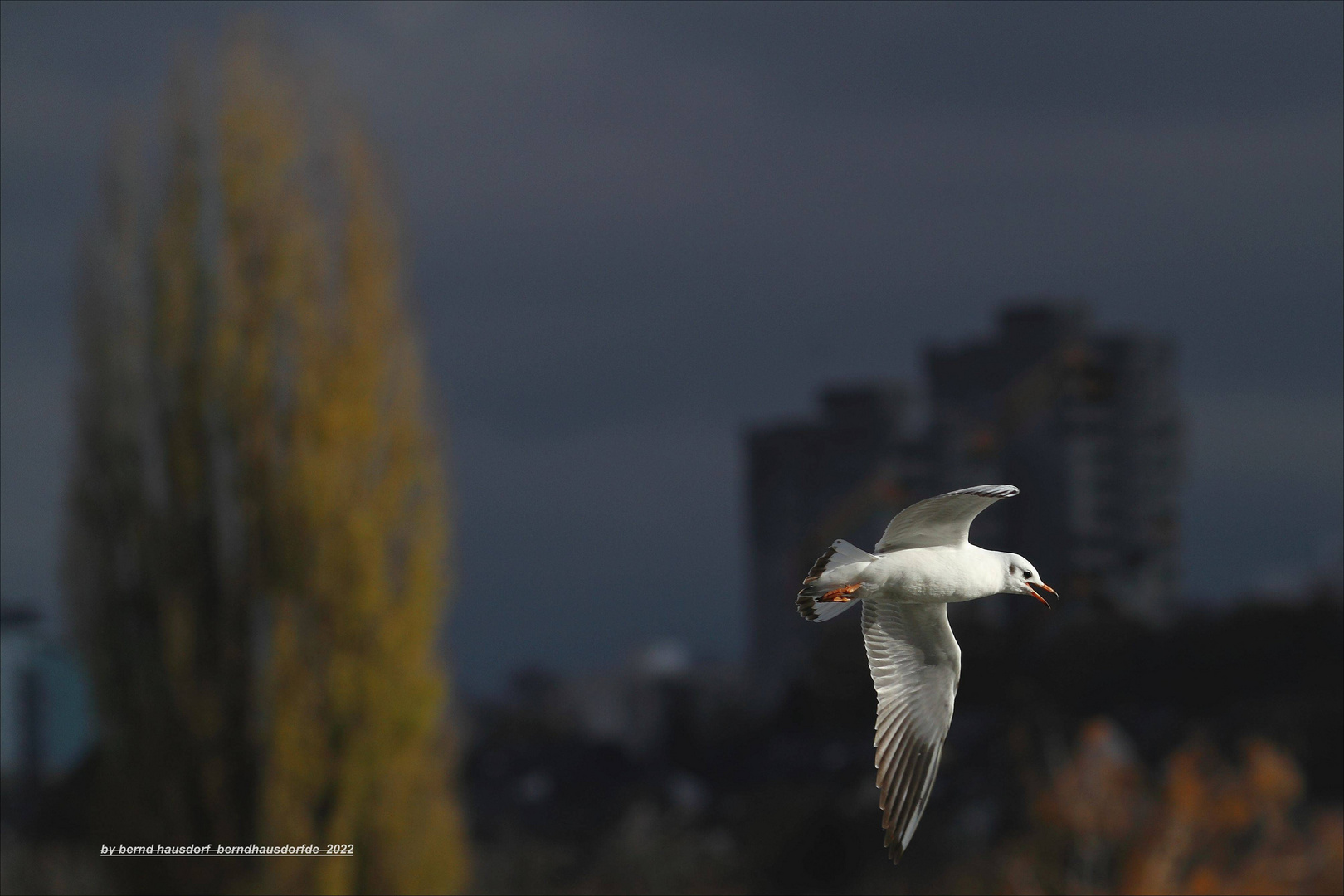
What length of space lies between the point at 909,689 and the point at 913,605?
0.84 ft

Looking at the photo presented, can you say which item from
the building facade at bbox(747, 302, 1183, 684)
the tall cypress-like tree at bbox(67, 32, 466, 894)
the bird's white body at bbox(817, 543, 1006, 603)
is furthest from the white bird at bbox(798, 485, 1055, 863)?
the building facade at bbox(747, 302, 1183, 684)

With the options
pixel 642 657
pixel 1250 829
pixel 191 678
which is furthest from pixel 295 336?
pixel 642 657

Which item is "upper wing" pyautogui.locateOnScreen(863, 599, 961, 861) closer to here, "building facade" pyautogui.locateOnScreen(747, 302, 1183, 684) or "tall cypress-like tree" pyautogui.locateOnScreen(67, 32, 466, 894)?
"tall cypress-like tree" pyautogui.locateOnScreen(67, 32, 466, 894)

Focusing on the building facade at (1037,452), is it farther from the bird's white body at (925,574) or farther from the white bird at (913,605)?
the bird's white body at (925,574)

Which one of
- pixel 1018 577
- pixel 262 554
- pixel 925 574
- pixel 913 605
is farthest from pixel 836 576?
pixel 262 554

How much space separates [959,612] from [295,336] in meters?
15.6

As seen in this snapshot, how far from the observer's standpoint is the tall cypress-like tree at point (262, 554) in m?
8.99

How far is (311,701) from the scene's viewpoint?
8953 mm

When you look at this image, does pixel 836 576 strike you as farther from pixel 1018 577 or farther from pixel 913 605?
pixel 913 605

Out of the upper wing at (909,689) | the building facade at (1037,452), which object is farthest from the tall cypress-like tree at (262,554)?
the building facade at (1037,452)

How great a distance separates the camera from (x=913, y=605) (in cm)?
413

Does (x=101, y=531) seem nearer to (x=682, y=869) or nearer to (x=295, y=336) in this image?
(x=295, y=336)

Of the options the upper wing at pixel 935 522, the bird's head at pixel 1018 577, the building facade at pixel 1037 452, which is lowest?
the building facade at pixel 1037 452

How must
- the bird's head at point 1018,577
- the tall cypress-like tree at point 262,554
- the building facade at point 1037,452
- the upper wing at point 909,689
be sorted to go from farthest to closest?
the building facade at point 1037,452 < the tall cypress-like tree at point 262,554 < the upper wing at point 909,689 < the bird's head at point 1018,577
